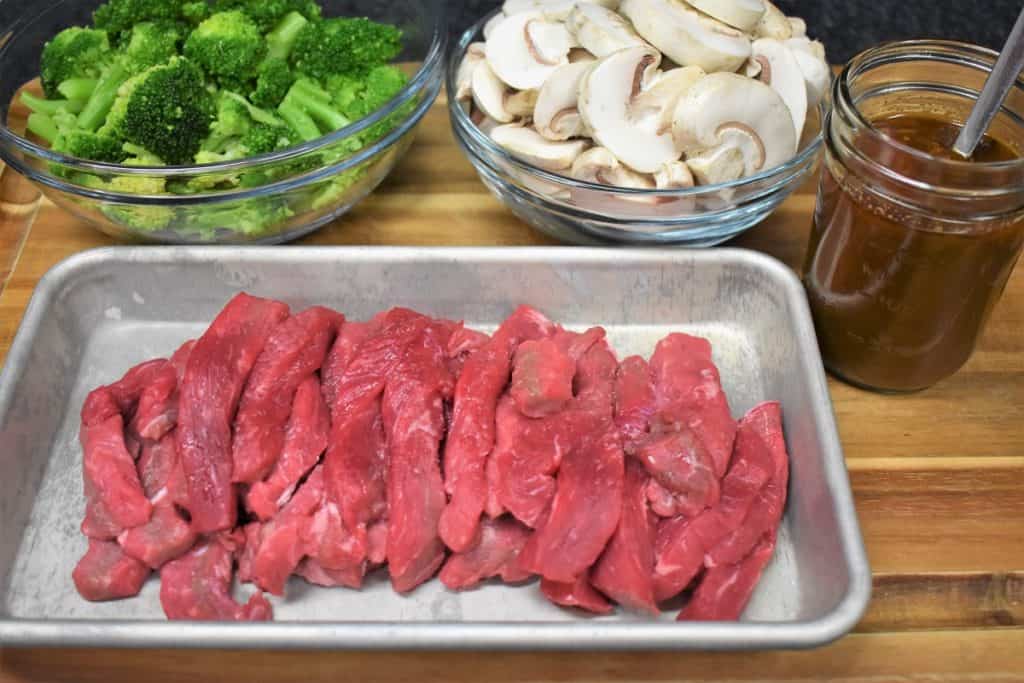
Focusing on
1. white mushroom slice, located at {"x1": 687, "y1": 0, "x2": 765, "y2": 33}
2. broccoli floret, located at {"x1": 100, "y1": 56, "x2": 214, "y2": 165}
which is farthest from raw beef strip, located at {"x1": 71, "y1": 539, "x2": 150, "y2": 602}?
white mushroom slice, located at {"x1": 687, "y1": 0, "x2": 765, "y2": 33}

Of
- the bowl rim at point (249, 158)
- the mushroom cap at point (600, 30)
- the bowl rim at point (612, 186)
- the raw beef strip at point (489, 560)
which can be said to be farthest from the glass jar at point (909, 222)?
the bowl rim at point (249, 158)

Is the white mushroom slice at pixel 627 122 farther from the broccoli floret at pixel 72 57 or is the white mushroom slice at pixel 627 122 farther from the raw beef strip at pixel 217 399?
the broccoli floret at pixel 72 57

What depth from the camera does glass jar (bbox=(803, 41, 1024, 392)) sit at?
1792mm

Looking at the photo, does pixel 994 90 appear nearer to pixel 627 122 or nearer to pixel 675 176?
pixel 675 176

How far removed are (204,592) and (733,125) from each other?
1547 mm

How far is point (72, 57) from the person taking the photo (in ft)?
8.43

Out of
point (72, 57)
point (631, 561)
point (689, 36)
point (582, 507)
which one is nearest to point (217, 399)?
point (582, 507)

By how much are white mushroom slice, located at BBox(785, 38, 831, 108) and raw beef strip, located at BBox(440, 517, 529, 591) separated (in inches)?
54.1

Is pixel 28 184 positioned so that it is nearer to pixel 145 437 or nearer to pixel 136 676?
pixel 145 437

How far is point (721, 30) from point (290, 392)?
1.36 metres

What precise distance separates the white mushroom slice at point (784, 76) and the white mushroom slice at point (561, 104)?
447 millimetres

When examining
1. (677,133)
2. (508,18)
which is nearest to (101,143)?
(508,18)

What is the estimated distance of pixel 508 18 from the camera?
95.3 inches

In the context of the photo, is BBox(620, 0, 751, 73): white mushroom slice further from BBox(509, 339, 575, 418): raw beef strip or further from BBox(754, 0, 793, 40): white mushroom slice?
BBox(509, 339, 575, 418): raw beef strip
